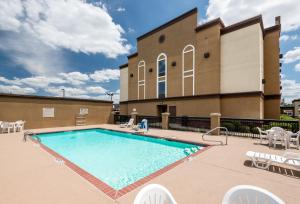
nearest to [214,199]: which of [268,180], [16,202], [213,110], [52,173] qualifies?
[268,180]

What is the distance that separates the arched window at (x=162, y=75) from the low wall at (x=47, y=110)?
7912 mm

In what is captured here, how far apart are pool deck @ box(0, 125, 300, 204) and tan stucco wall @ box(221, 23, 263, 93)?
12226 millimetres

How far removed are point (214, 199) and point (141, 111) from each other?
20384 millimetres

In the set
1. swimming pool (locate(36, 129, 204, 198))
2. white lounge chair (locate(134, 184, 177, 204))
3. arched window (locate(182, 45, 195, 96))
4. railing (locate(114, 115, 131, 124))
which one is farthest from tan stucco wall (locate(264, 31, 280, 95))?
white lounge chair (locate(134, 184, 177, 204))

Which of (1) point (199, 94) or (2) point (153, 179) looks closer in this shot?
(2) point (153, 179)

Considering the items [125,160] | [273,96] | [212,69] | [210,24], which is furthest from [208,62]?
[125,160]

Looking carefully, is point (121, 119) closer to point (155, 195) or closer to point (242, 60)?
point (242, 60)

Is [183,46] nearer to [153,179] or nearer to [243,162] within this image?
[243,162]

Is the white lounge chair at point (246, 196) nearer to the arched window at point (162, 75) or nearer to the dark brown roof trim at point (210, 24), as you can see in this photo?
the dark brown roof trim at point (210, 24)

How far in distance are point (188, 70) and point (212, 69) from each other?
2.98 metres

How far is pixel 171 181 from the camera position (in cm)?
360

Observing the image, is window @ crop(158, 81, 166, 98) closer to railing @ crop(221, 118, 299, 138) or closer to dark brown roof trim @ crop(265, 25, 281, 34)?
railing @ crop(221, 118, 299, 138)

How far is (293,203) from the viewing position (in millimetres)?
2768

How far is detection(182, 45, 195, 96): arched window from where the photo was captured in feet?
59.4
